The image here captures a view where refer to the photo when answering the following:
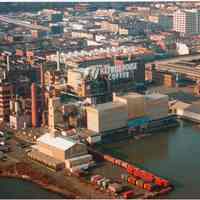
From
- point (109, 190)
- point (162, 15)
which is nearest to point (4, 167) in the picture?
point (109, 190)

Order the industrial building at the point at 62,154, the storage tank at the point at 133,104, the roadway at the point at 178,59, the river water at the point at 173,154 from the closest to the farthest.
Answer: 1. the river water at the point at 173,154
2. the industrial building at the point at 62,154
3. the storage tank at the point at 133,104
4. the roadway at the point at 178,59

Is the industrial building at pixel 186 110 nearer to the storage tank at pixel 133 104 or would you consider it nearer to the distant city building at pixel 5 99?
the storage tank at pixel 133 104

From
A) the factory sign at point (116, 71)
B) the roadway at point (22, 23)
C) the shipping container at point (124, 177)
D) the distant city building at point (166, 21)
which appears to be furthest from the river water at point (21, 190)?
the distant city building at point (166, 21)

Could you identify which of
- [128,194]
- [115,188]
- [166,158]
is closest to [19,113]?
[166,158]

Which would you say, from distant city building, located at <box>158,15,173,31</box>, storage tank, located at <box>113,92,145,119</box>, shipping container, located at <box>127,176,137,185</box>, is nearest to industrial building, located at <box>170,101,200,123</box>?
storage tank, located at <box>113,92,145,119</box>

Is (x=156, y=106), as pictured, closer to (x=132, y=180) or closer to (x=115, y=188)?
(x=132, y=180)

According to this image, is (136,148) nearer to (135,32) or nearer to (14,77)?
(14,77)
